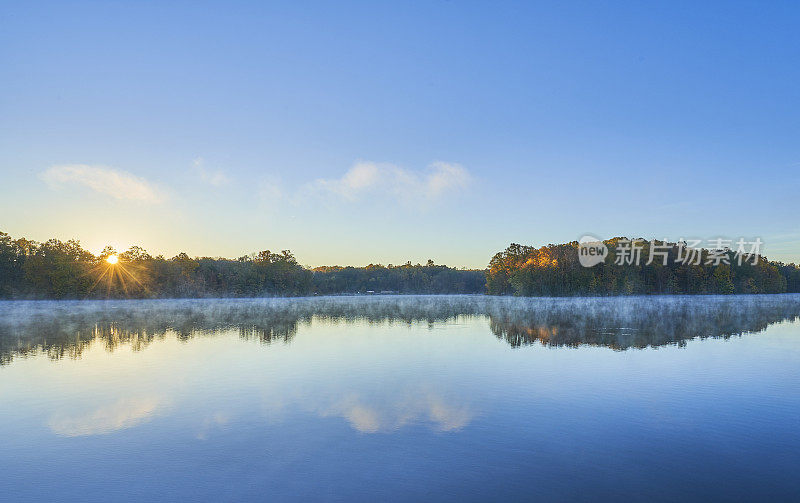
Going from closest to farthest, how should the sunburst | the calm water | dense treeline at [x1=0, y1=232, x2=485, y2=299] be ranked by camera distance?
the calm water, dense treeline at [x1=0, y1=232, x2=485, y2=299], the sunburst

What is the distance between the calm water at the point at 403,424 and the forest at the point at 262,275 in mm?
74831

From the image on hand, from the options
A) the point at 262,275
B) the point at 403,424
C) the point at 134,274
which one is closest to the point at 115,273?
the point at 134,274

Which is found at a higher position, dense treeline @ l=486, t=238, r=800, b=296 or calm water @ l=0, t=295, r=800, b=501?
dense treeline @ l=486, t=238, r=800, b=296

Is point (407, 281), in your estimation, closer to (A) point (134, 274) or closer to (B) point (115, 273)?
(A) point (134, 274)

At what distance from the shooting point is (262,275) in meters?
123

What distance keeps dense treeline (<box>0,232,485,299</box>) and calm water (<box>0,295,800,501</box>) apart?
81677 millimetres

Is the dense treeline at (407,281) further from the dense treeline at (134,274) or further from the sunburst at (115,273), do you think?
the sunburst at (115,273)

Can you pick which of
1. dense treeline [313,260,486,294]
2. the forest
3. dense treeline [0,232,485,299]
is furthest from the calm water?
dense treeline [313,260,486,294]

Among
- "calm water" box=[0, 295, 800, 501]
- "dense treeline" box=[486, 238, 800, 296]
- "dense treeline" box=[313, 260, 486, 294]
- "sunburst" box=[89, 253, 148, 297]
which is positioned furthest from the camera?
"dense treeline" box=[313, 260, 486, 294]

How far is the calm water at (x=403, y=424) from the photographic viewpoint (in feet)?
22.8

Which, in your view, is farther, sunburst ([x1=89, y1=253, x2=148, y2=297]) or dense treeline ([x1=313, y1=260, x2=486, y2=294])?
dense treeline ([x1=313, y1=260, x2=486, y2=294])

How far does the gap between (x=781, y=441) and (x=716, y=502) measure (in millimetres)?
3783

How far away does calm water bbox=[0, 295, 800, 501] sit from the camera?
22.8 feet

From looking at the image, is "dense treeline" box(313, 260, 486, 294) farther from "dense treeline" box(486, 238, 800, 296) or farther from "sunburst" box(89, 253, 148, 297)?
"sunburst" box(89, 253, 148, 297)
